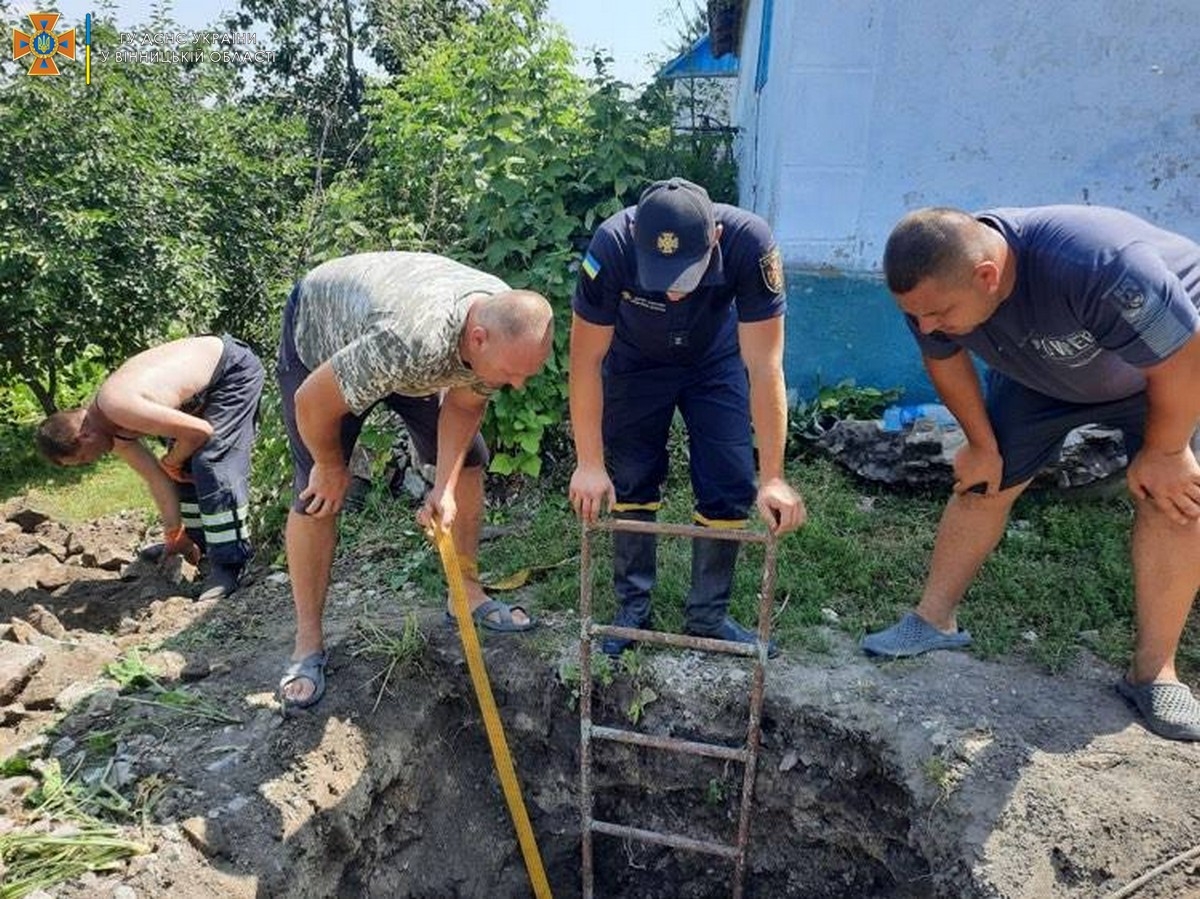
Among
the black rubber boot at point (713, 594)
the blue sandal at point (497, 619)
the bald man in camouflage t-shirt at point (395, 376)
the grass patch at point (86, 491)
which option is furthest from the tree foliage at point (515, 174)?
the grass patch at point (86, 491)

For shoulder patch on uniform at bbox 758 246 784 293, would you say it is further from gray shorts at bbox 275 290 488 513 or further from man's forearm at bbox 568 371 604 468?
gray shorts at bbox 275 290 488 513

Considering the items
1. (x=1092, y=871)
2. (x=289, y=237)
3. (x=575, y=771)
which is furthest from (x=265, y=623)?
(x=289, y=237)

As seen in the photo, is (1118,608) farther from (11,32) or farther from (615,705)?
(11,32)

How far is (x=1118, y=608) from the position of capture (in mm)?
3619

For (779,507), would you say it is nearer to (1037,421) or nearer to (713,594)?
(713,594)

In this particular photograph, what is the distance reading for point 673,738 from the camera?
10.8 feet

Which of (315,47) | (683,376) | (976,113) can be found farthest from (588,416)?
(315,47)

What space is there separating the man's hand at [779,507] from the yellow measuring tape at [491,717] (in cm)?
106

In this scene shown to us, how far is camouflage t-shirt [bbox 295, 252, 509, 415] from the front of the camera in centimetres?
268

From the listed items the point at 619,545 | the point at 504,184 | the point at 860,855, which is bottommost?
the point at 860,855

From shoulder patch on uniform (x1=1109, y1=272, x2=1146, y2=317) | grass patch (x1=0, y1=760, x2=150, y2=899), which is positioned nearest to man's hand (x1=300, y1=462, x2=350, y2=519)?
grass patch (x1=0, y1=760, x2=150, y2=899)

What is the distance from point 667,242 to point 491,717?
71.3 inches

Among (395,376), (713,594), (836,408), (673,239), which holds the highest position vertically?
(673,239)

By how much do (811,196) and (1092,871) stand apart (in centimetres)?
368
